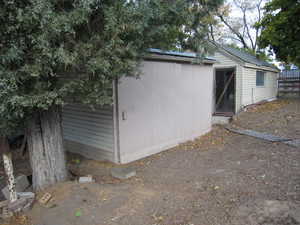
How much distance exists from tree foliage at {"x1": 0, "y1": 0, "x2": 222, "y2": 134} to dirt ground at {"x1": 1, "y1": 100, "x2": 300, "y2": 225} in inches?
58.5

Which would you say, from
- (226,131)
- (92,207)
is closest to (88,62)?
(92,207)

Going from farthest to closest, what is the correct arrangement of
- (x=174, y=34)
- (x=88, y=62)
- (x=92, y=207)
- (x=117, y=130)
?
1. (x=117, y=130)
2. (x=174, y=34)
3. (x=92, y=207)
4. (x=88, y=62)

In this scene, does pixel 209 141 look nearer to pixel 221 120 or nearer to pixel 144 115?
pixel 144 115

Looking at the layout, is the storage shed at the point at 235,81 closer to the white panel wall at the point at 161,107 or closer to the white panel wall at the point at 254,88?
the white panel wall at the point at 254,88

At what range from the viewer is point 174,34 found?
13.9 ft

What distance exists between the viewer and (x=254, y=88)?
12.3m

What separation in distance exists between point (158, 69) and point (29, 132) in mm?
3501

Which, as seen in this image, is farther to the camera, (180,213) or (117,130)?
(117,130)

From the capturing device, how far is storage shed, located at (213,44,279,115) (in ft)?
36.2

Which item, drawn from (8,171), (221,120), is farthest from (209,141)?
(8,171)

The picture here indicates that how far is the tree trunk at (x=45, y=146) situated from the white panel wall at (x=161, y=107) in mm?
1551

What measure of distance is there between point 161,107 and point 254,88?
8520mm

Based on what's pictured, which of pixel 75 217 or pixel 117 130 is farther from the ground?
pixel 117 130

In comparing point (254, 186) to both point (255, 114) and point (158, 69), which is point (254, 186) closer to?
point (158, 69)
